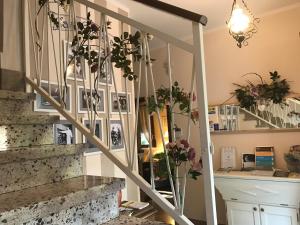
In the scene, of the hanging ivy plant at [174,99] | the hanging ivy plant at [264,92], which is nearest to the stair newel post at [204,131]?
the hanging ivy plant at [174,99]

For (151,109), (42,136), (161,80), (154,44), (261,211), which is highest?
(154,44)

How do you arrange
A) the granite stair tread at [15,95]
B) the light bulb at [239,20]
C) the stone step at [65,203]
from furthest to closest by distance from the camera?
the light bulb at [239,20] → the granite stair tread at [15,95] → the stone step at [65,203]

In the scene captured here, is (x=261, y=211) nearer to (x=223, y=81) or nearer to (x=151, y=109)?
(x=223, y=81)

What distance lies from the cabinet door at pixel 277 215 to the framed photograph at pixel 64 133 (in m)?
2.15

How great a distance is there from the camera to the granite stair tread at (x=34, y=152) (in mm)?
1198

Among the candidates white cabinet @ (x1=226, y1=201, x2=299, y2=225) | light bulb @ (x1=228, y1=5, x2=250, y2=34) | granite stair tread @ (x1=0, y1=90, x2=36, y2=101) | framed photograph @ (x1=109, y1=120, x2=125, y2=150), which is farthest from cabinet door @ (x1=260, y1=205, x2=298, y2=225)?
granite stair tread @ (x1=0, y1=90, x2=36, y2=101)

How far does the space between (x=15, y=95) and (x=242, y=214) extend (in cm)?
264

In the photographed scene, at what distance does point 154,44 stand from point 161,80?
0.57 m

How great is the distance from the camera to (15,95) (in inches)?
65.9

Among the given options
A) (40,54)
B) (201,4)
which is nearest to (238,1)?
(201,4)

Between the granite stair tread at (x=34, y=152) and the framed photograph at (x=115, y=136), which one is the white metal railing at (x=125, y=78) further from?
the framed photograph at (x=115, y=136)

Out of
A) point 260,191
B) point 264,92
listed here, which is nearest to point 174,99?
point 260,191

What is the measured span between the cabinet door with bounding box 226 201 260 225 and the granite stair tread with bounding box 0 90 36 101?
8.13 feet

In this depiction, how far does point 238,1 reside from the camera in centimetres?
301
